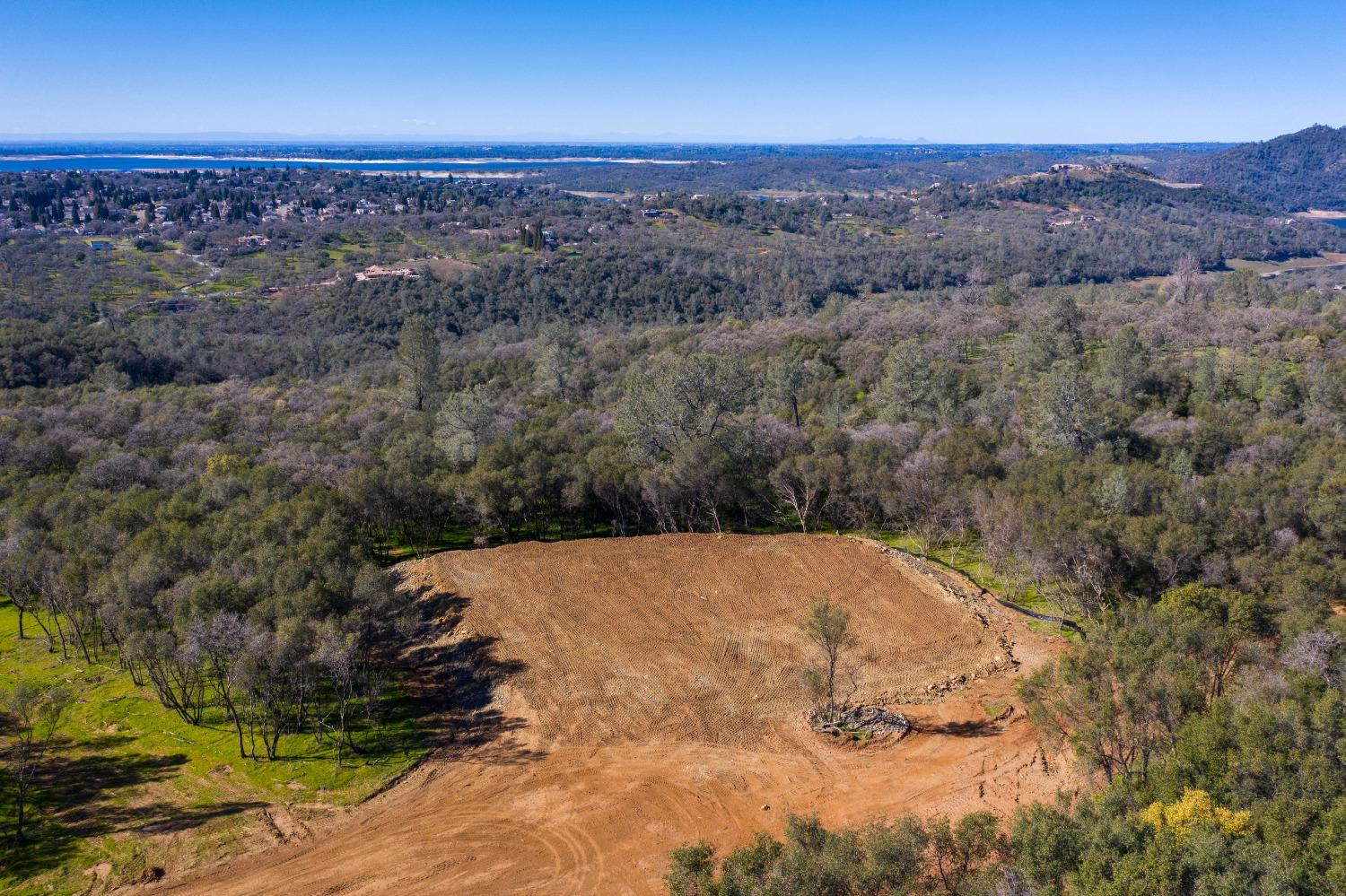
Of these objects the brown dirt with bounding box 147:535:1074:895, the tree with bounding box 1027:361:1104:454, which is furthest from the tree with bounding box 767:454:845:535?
the tree with bounding box 1027:361:1104:454

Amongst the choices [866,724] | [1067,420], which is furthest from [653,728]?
[1067,420]

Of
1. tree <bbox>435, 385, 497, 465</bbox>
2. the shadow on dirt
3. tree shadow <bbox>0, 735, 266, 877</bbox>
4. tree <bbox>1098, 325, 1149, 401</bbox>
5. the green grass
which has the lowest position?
tree shadow <bbox>0, 735, 266, 877</bbox>

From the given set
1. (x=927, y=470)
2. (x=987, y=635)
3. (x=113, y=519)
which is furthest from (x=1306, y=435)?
(x=113, y=519)

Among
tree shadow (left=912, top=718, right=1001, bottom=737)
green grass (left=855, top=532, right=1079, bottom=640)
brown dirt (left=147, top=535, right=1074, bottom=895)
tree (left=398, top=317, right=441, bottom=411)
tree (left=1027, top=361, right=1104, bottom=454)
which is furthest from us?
tree (left=398, top=317, right=441, bottom=411)

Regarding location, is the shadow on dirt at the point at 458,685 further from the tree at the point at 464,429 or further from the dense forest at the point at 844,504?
the tree at the point at 464,429

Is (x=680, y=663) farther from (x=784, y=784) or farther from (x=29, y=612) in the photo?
(x=29, y=612)

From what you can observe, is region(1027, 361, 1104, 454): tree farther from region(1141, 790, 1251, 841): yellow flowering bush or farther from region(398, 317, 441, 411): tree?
region(398, 317, 441, 411): tree
